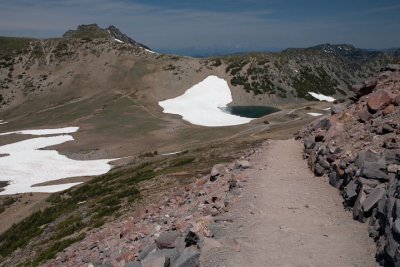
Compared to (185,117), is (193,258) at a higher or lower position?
higher

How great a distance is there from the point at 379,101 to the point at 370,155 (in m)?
7.82

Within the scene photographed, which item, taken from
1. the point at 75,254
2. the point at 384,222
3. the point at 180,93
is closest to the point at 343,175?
the point at 384,222

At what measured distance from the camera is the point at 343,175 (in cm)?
2267

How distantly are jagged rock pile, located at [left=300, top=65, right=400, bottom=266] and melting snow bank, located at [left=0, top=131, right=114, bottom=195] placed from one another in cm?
3764

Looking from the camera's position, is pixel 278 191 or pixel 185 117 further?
pixel 185 117

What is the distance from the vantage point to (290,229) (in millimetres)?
18109

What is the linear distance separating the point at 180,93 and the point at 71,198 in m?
103

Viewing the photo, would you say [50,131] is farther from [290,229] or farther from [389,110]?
[290,229]

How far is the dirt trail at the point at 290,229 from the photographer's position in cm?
1560

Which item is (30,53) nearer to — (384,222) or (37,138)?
(37,138)

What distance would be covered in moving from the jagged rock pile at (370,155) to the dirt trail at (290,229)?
71 centimetres

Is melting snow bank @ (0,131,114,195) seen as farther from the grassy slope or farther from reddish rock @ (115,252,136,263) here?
reddish rock @ (115,252,136,263)

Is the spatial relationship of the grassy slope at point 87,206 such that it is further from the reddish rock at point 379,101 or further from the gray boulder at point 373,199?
the gray boulder at point 373,199

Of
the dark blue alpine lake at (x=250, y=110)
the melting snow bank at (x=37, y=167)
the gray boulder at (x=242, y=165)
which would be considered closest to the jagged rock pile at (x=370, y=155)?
Result: the gray boulder at (x=242, y=165)
